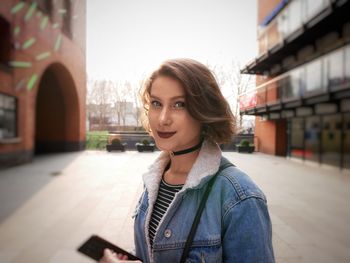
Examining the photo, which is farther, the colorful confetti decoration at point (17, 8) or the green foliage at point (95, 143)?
the green foliage at point (95, 143)

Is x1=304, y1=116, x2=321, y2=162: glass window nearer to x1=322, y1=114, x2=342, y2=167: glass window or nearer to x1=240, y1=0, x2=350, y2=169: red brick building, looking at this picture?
x1=240, y1=0, x2=350, y2=169: red brick building

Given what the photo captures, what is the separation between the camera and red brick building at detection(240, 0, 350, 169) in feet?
37.9

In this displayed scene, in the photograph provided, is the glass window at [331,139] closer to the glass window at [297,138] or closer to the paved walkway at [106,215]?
the glass window at [297,138]

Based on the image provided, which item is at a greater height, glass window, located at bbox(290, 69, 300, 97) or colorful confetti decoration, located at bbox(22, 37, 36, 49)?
colorful confetti decoration, located at bbox(22, 37, 36, 49)

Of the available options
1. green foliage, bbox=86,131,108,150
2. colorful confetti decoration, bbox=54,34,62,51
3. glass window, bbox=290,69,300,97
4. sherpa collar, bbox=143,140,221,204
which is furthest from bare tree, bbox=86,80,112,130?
sherpa collar, bbox=143,140,221,204

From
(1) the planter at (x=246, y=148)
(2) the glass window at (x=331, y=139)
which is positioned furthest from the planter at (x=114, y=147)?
(2) the glass window at (x=331, y=139)

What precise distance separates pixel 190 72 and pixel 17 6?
15.2 metres

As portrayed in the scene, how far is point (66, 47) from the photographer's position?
784 inches

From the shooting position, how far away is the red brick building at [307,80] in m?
11.5

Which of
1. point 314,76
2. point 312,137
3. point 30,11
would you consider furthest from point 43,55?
point 312,137

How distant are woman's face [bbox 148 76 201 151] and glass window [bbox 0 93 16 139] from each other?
13.5 metres

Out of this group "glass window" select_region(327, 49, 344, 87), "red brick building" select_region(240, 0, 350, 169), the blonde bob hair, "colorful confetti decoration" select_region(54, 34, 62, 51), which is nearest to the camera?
the blonde bob hair

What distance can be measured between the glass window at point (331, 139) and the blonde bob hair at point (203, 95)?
45.0 ft

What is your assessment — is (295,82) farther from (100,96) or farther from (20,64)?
(100,96)
